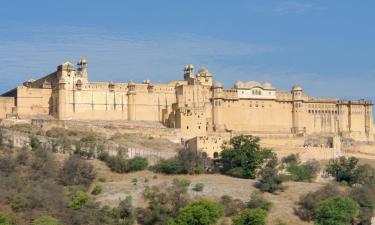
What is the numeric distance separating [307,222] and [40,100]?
21.8 meters

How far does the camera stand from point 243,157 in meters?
68.9

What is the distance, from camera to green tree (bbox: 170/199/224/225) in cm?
5847

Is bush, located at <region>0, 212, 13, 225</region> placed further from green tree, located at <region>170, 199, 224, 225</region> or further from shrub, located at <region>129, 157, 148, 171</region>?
shrub, located at <region>129, 157, 148, 171</region>

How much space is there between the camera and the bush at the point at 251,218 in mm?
58594

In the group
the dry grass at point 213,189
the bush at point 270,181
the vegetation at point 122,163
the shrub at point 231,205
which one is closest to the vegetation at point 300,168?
the dry grass at point 213,189

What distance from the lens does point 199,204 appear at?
59719mm

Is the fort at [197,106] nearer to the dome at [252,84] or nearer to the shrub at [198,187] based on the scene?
the dome at [252,84]

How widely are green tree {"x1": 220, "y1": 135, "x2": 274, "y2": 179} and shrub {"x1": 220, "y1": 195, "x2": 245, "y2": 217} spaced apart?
6142mm

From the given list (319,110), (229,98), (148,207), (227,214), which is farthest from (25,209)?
(319,110)

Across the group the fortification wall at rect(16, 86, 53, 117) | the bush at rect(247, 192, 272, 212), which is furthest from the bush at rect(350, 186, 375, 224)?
the fortification wall at rect(16, 86, 53, 117)

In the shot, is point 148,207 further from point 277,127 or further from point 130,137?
point 277,127

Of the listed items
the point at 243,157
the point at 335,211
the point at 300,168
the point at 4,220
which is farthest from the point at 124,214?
the point at 300,168

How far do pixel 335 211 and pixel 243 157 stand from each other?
9.52m

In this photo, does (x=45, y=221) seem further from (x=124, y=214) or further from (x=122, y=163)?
(x=122, y=163)
